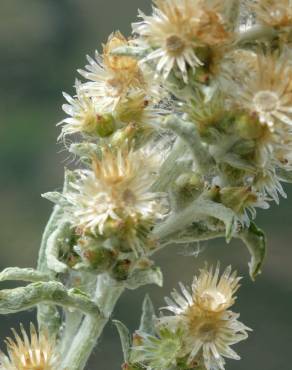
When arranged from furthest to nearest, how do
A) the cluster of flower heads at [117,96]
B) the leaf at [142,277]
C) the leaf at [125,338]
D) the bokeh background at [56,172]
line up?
the bokeh background at [56,172] → the leaf at [125,338] → the cluster of flower heads at [117,96] → the leaf at [142,277]

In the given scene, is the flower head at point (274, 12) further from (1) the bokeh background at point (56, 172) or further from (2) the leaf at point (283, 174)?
(1) the bokeh background at point (56, 172)

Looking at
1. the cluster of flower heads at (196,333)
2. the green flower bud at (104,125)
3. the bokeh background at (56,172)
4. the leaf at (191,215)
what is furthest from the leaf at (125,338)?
the bokeh background at (56,172)

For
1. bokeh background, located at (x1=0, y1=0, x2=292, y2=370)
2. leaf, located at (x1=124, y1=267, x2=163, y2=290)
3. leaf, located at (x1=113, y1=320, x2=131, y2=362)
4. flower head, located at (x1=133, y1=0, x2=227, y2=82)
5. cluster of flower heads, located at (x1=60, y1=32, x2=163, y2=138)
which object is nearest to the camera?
flower head, located at (x1=133, y1=0, x2=227, y2=82)

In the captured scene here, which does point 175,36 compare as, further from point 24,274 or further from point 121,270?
point 24,274

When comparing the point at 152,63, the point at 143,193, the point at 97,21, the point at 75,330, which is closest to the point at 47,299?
the point at 75,330

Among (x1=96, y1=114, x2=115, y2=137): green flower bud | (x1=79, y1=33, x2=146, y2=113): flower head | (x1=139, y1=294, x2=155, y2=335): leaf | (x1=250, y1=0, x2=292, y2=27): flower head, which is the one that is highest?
(x1=250, y1=0, x2=292, y2=27): flower head

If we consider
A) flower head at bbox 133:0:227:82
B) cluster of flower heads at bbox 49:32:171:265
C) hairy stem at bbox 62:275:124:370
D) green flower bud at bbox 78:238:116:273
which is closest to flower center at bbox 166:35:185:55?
flower head at bbox 133:0:227:82

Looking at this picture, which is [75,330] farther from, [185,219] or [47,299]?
[185,219]

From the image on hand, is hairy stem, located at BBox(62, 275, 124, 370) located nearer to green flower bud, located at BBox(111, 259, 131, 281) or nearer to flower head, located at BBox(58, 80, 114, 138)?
green flower bud, located at BBox(111, 259, 131, 281)
